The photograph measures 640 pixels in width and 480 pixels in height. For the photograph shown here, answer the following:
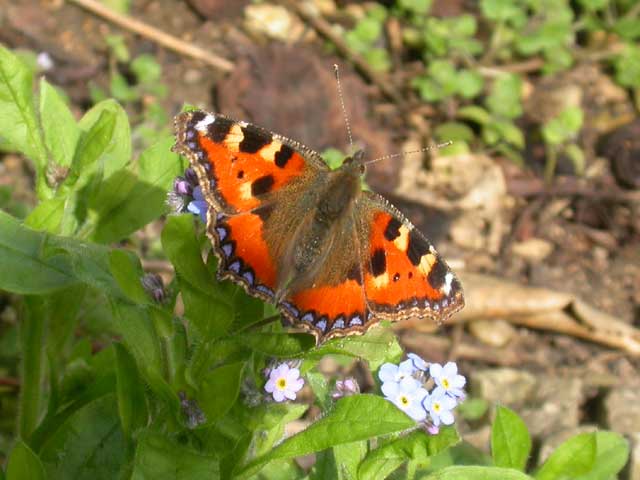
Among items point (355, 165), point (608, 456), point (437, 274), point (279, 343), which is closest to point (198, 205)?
point (279, 343)

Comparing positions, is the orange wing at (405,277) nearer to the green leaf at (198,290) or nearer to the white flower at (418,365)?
the white flower at (418,365)

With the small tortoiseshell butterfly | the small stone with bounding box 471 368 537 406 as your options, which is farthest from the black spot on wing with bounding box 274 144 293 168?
the small stone with bounding box 471 368 537 406

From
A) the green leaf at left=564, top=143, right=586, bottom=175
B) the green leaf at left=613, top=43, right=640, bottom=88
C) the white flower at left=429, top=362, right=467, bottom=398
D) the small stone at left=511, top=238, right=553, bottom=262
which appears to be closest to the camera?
the white flower at left=429, top=362, right=467, bottom=398

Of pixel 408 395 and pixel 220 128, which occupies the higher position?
pixel 220 128

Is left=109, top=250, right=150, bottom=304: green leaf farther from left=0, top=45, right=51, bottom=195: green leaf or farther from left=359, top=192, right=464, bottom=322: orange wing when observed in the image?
left=0, top=45, right=51, bottom=195: green leaf

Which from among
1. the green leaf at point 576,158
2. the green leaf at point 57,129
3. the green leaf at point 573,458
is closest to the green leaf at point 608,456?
the green leaf at point 573,458

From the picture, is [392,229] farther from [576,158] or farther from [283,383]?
[576,158]

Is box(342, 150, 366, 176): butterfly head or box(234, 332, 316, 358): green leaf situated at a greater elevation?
box(342, 150, 366, 176): butterfly head
